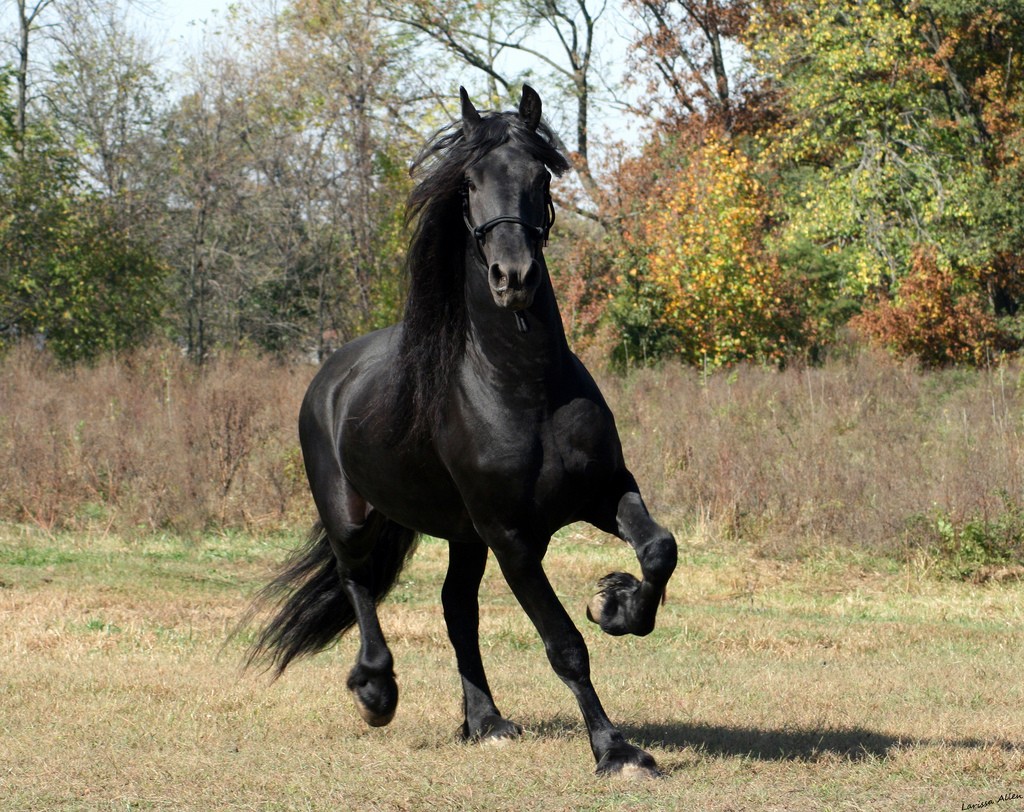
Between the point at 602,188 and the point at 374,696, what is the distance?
86.3 ft

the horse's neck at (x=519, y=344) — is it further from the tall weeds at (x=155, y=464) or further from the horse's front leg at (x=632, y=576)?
the tall weeds at (x=155, y=464)

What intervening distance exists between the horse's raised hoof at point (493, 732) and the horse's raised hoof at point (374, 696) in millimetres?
404

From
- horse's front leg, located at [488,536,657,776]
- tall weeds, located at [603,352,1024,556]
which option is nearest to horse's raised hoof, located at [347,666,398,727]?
horse's front leg, located at [488,536,657,776]

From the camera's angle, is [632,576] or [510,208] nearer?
[510,208]

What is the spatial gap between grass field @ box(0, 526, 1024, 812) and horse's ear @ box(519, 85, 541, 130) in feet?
8.61

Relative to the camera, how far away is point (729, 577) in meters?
10.8

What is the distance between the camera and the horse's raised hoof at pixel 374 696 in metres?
5.18

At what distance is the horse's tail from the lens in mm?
5984

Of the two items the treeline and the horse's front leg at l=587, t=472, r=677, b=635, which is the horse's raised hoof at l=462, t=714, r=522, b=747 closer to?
the horse's front leg at l=587, t=472, r=677, b=635

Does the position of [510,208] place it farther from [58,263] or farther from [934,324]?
[58,263]

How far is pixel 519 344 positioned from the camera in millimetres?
4297

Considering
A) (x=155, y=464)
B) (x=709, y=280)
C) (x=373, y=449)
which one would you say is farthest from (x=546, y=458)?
(x=709, y=280)

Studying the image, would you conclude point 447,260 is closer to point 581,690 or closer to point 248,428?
point 581,690

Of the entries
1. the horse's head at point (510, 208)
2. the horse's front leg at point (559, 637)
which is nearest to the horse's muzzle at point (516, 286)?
the horse's head at point (510, 208)
